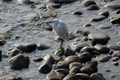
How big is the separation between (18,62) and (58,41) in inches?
71.5

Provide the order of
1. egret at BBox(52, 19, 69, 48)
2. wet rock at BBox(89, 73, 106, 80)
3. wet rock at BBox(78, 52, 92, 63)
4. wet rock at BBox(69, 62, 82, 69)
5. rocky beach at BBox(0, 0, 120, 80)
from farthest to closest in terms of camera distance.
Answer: egret at BBox(52, 19, 69, 48) → wet rock at BBox(78, 52, 92, 63) → rocky beach at BBox(0, 0, 120, 80) → wet rock at BBox(69, 62, 82, 69) → wet rock at BBox(89, 73, 106, 80)

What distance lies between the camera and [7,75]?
10.5 metres

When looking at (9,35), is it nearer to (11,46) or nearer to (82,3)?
(11,46)

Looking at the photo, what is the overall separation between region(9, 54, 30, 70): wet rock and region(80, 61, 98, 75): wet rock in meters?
1.48

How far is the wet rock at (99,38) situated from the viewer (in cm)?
1159

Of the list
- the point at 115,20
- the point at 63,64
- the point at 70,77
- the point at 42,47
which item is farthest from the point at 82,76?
the point at 115,20

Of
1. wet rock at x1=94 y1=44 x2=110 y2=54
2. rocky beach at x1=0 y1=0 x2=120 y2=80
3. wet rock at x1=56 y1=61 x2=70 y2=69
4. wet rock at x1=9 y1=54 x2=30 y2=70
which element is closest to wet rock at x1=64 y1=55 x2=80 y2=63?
rocky beach at x1=0 y1=0 x2=120 y2=80

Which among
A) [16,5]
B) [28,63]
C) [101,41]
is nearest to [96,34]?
[101,41]

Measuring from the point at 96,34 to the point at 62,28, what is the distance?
105 centimetres

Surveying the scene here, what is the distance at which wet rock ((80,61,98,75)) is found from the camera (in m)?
10.1

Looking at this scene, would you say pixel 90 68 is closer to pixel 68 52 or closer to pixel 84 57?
pixel 84 57

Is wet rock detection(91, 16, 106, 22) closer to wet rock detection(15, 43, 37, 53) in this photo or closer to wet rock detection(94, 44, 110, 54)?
wet rock detection(94, 44, 110, 54)

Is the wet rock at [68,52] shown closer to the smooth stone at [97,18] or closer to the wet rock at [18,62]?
the wet rock at [18,62]

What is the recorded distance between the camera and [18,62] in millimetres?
10609
